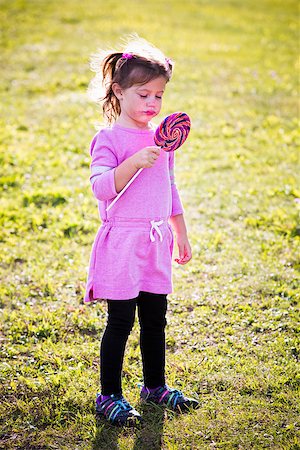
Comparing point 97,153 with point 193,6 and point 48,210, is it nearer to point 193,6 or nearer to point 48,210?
point 48,210

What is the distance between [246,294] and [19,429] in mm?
1859

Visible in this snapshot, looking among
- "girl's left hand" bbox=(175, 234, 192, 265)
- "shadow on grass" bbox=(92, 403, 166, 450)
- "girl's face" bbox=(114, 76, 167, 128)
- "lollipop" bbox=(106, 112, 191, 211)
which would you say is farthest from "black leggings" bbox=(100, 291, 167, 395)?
A: "girl's face" bbox=(114, 76, 167, 128)

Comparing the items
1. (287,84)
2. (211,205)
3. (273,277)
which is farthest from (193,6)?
(273,277)

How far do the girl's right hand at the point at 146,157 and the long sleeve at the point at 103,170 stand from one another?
13 cm

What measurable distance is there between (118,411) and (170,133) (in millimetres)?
1280

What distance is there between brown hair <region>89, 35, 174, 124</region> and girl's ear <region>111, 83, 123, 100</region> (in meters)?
0.02

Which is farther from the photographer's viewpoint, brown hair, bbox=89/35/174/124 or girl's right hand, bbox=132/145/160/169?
brown hair, bbox=89/35/174/124

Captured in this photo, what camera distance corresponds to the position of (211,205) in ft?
19.6

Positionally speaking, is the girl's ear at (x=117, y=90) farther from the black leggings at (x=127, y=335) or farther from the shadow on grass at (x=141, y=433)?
the shadow on grass at (x=141, y=433)

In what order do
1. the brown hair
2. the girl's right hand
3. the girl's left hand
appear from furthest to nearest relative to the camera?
1. the girl's left hand
2. the brown hair
3. the girl's right hand

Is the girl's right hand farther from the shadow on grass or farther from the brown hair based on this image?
the shadow on grass

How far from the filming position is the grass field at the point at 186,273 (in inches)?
120

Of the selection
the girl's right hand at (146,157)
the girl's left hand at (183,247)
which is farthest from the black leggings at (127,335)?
the girl's right hand at (146,157)

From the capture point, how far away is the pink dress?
2.86m
